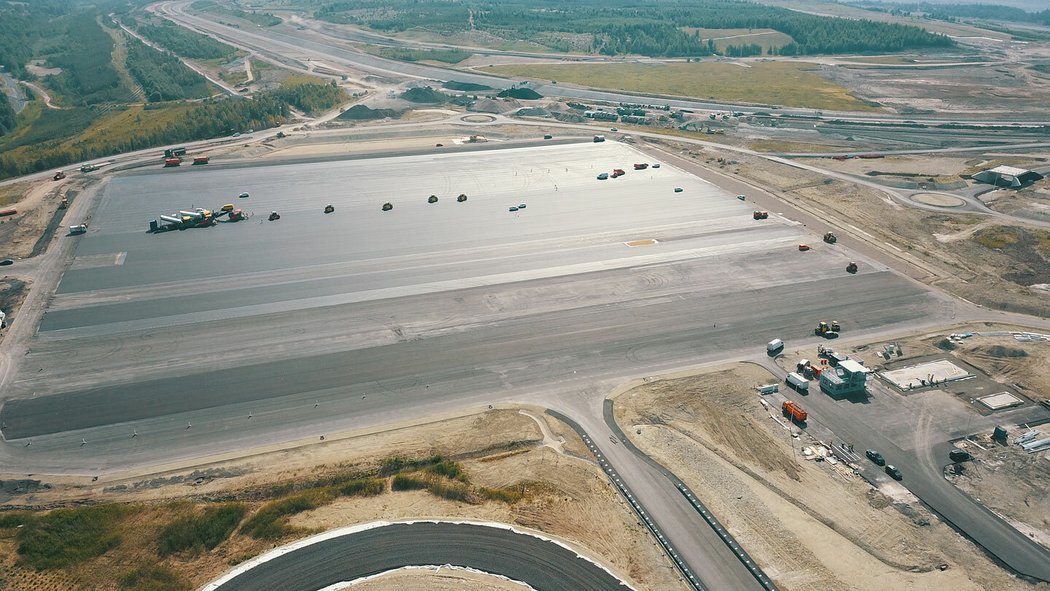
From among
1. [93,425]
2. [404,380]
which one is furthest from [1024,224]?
[93,425]

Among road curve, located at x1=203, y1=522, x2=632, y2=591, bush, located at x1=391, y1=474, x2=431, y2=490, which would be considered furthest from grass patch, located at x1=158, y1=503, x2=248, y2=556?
bush, located at x1=391, y1=474, x2=431, y2=490

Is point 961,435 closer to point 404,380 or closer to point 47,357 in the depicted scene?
point 404,380

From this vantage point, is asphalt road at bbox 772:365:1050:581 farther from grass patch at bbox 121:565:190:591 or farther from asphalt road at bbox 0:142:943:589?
grass patch at bbox 121:565:190:591

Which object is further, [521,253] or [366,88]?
[366,88]

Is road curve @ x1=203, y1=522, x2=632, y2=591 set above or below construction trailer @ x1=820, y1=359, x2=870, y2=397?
below

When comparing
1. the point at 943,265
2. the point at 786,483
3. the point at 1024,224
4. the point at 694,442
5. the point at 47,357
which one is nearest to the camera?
the point at 786,483

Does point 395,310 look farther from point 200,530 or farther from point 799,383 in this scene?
point 799,383
